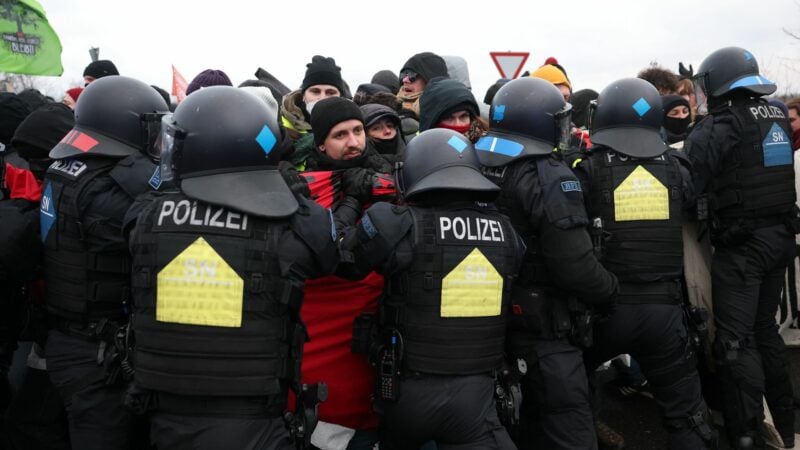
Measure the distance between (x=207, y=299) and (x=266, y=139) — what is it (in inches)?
28.8

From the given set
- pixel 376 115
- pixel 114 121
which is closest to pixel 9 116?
pixel 114 121

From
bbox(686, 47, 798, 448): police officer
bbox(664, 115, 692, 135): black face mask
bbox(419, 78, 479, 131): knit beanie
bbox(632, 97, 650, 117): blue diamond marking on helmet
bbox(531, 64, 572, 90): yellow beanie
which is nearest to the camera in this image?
bbox(632, 97, 650, 117): blue diamond marking on helmet

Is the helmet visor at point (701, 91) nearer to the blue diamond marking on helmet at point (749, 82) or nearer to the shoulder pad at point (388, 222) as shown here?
the blue diamond marking on helmet at point (749, 82)

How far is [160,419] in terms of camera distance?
2.36 meters

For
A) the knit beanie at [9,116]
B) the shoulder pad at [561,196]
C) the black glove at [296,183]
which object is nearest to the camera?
the black glove at [296,183]

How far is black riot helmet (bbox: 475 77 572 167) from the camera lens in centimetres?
341

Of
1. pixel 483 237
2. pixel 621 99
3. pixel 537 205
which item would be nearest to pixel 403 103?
pixel 621 99

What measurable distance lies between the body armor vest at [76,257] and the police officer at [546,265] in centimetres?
213

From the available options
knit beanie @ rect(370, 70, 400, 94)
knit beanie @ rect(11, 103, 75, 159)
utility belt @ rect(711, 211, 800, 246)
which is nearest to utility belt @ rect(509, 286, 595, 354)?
utility belt @ rect(711, 211, 800, 246)

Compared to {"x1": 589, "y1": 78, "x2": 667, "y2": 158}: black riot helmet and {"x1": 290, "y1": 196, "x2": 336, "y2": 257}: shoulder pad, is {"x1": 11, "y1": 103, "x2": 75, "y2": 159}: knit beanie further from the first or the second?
{"x1": 589, "y1": 78, "x2": 667, "y2": 158}: black riot helmet

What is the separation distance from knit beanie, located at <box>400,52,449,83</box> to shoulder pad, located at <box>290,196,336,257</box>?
2917 millimetres

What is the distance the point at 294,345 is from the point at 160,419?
60 centimetres

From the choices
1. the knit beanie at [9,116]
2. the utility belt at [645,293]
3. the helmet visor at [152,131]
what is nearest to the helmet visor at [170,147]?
the helmet visor at [152,131]

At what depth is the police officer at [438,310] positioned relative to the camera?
108 inches
